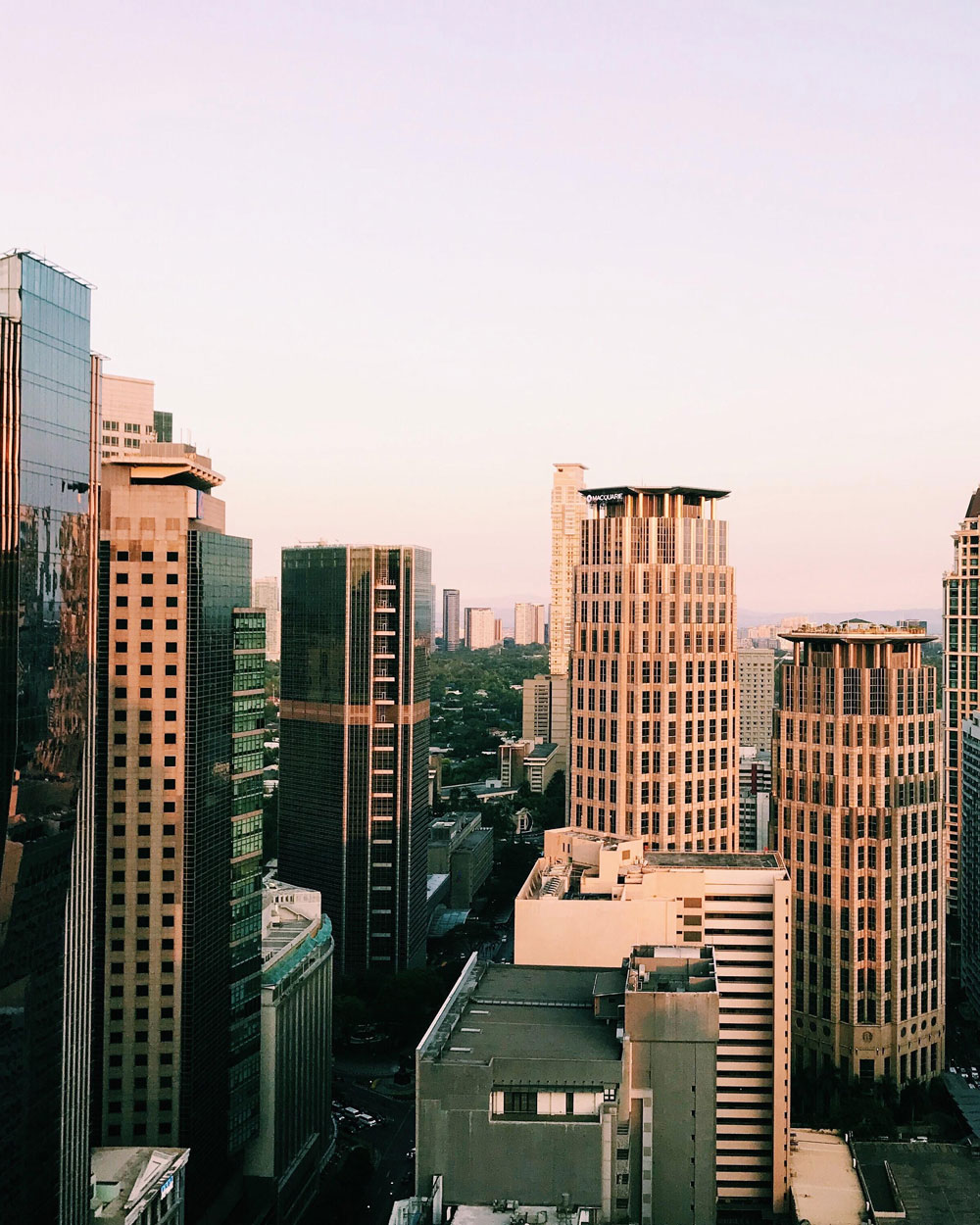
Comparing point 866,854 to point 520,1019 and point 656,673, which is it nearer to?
point 656,673

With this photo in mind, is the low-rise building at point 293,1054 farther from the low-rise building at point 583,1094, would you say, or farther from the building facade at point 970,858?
the building facade at point 970,858

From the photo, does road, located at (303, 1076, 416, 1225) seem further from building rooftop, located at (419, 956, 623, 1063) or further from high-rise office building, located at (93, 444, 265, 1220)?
building rooftop, located at (419, 956, 623, 1063)

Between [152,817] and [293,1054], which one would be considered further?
[293,1054]

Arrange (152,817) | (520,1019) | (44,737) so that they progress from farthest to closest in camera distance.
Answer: (152,817)
(520,1019)
(44,737)

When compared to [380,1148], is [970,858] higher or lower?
higher

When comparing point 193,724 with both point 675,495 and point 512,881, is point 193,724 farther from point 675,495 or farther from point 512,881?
point 512,881

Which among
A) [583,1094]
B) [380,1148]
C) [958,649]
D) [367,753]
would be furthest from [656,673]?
[958,649]

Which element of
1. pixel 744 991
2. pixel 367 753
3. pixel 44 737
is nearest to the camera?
pixel 44 737
